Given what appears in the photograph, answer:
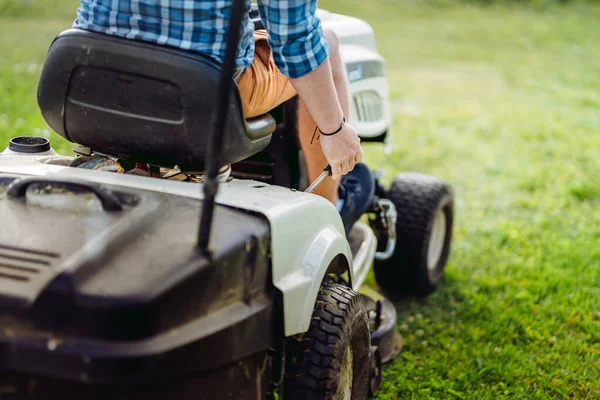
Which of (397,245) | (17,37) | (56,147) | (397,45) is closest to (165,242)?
(397,245)

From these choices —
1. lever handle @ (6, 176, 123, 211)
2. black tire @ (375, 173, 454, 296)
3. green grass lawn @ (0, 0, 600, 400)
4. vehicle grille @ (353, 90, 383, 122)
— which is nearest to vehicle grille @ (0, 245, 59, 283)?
lever handle @ (6, 176, 123, 211)

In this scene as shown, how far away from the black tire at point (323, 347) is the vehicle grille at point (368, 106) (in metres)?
1.10

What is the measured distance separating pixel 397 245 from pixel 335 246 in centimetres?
127

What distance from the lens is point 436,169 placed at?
5.10 meters

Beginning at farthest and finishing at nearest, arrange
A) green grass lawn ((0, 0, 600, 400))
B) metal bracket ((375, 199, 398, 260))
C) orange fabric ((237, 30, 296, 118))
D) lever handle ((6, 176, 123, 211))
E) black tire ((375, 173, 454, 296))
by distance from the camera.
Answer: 1. black tire ((375, 173, 454, 296))
2. metal bracket ((375, 199, 398, 260))
3. green grass lawn ((0, 0, 600, 400))
4. orange fabric ((237, 30, 296, 118))
5. lever handle ((6, 176, 123, 211))

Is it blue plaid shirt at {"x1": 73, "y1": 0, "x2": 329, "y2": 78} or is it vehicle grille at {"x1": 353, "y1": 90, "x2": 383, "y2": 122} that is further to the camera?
vehicle grille at {"x1": 353, "y1": 90, "x2": 383, "y2": 122}

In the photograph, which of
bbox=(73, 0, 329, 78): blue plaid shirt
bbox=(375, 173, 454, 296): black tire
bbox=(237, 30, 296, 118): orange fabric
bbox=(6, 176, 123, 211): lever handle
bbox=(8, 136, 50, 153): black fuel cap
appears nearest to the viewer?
bbox=(6, 176, 123, 211): lever handle

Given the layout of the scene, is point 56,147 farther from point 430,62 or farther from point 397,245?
point 430,62

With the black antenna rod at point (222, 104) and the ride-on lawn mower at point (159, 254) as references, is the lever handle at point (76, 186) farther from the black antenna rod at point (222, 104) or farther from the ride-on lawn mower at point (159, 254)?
the black antenna rod at point (222, 104)

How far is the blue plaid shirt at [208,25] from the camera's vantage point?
1752 millimetres

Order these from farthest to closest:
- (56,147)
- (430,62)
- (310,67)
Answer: (430,62), (56,147), (310,67)

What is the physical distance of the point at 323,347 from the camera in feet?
5.89

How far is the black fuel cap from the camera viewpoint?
2096mm

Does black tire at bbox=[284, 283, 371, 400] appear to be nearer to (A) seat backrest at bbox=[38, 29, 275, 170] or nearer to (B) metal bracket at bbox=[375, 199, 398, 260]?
(A) seat backrest at bbox=[38, 29, 275, 170]
